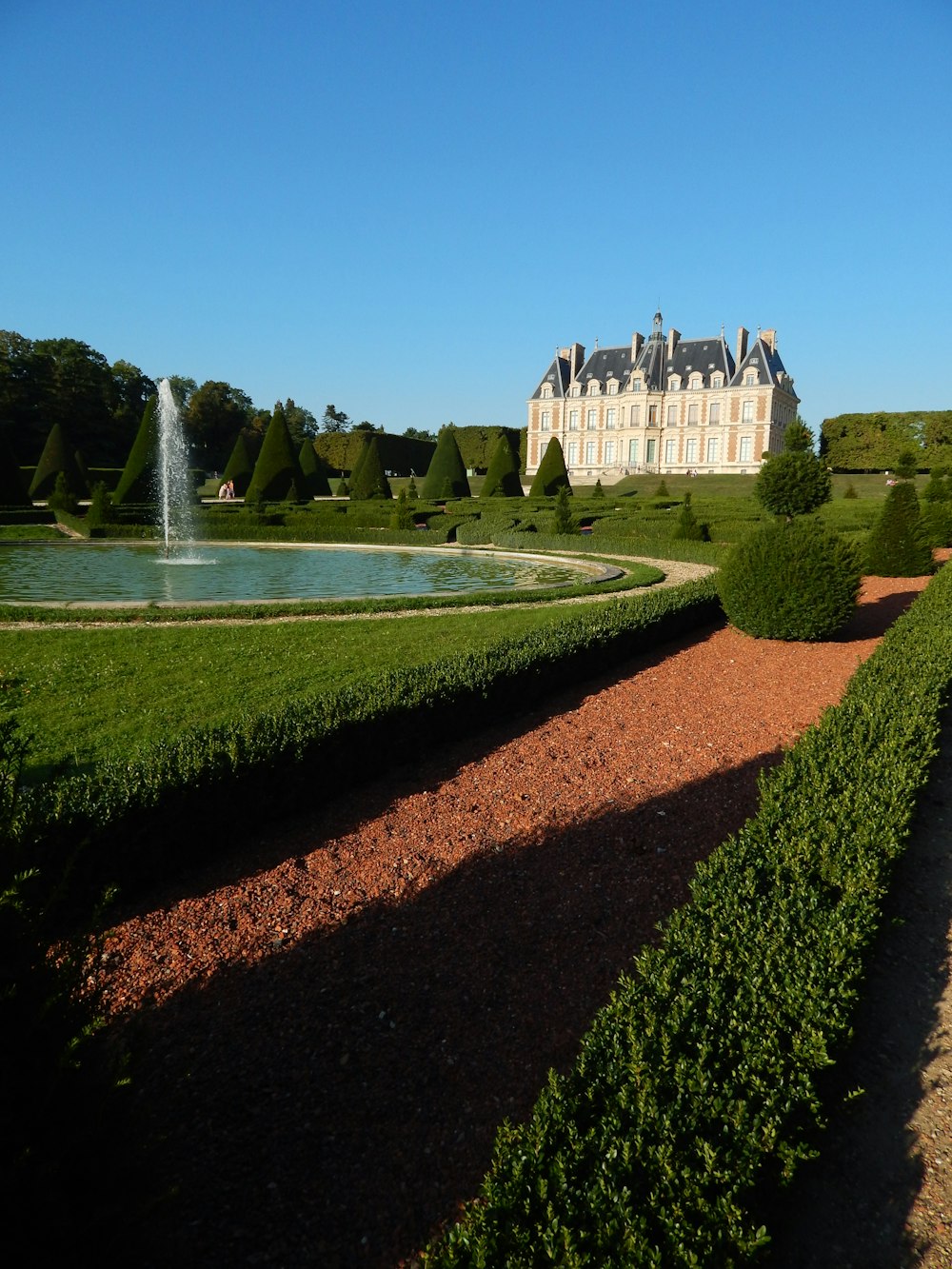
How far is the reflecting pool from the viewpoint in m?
13.0

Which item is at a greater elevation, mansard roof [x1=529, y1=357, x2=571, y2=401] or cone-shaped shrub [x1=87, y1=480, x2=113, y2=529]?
mansard roof [x1=529, y1=357, x2=571, y2=401]

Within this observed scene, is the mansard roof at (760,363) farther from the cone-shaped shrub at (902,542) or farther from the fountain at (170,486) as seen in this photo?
the cone-shaped shrub at (902,542)

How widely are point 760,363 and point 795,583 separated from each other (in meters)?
53.9

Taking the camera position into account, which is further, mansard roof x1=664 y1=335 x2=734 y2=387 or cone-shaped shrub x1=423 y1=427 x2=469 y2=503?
mansard roof x1=664 y1=335 x2=734 y2=387

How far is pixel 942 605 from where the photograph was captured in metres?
9.15

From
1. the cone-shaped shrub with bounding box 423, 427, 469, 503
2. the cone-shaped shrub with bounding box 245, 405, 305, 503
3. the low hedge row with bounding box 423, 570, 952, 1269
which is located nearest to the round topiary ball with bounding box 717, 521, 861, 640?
the low hedge row with bounding box 423, 570, 952, 1269

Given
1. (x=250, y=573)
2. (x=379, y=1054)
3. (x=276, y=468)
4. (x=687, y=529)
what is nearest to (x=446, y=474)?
(x=276, y=468)

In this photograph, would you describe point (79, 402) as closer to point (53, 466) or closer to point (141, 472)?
point (53, 466)

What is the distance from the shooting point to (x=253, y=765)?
4.28m

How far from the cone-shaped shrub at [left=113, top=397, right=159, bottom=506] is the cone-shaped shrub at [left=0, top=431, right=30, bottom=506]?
3742 millimetres

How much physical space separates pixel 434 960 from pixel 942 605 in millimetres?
8495

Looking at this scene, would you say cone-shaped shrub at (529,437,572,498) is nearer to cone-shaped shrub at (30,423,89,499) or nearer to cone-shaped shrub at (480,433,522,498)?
cone-shaped shrub at (480,433,522,498)

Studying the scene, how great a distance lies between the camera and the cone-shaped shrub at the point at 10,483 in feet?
102

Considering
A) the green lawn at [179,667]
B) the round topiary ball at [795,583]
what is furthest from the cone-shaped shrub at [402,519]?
the round topiary ball at [795,583]
